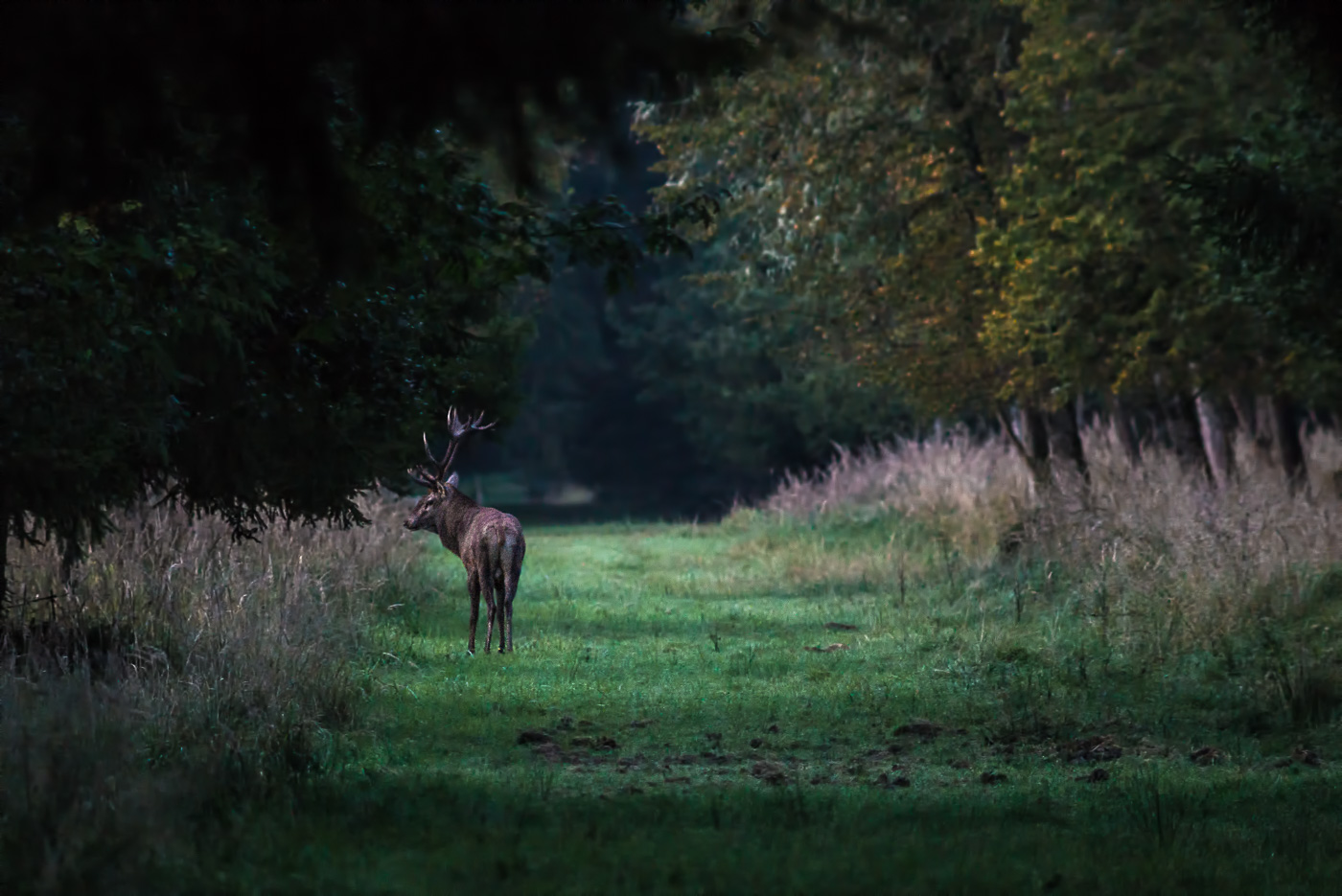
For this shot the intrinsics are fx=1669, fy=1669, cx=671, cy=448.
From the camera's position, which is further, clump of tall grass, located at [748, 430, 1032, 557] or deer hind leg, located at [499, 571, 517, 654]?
clump of tall grass, located at [748, 430, 1032, 557]

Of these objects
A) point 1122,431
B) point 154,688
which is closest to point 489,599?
point 154,688

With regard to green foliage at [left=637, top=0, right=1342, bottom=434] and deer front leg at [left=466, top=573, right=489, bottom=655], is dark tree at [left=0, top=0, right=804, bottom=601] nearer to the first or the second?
deer front leg at [left=466, top=573, right=489, bottom=655]

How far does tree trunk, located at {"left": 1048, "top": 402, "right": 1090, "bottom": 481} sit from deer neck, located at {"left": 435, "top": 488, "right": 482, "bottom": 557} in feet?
38.9

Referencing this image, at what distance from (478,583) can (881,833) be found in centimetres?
800

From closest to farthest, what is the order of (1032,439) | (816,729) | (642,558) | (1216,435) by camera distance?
(816,729) < (1032,439) < (642,558) < (1216,435)

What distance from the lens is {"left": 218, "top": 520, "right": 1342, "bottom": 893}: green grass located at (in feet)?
22.0

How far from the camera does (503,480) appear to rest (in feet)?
256

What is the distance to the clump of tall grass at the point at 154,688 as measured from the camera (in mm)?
6711

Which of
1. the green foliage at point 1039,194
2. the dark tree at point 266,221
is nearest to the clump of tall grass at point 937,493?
the green foliage at point 1039,194

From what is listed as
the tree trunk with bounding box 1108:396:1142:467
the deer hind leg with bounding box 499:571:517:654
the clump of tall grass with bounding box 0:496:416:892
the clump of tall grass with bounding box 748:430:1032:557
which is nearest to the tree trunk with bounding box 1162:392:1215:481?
the tree trunk with bounding box 1108:396:1142:467

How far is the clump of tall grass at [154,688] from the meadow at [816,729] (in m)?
0.04

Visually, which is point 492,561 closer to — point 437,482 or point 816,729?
point 437,482

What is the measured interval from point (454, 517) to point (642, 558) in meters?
11.4

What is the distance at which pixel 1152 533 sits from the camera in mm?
17344
